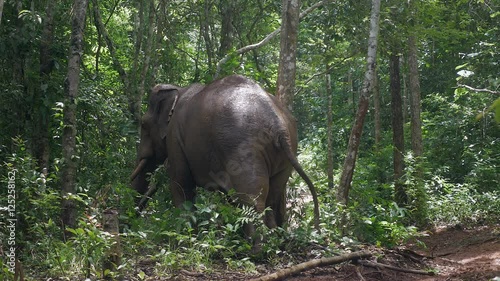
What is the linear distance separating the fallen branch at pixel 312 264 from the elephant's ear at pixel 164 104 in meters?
4.39

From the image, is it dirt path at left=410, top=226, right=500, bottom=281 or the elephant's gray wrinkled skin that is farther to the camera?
the elephant's gray wrinkled skin

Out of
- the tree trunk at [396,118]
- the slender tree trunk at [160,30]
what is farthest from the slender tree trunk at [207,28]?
the tree trunk at [396,118]

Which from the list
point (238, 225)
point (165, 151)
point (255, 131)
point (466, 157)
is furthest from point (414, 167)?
point (238, 225)

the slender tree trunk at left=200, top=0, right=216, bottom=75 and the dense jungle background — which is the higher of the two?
the slender tree trunk at left=200, top=0, right=216, bottom=75

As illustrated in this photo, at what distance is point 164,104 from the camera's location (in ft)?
34.8

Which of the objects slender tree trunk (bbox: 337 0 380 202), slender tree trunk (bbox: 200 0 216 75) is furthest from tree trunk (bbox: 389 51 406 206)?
slender tree trunk (bbox: 337 0 380 202)

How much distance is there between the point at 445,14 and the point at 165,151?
21.8ft

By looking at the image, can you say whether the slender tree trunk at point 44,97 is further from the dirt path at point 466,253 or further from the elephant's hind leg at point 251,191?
the dirt path at point 466,253

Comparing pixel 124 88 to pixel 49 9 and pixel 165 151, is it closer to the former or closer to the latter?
pixel 165 151

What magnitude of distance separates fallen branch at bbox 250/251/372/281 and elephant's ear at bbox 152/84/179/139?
4.39 m

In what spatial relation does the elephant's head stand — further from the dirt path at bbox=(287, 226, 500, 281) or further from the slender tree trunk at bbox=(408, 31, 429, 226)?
the slender tree trunk at bbox=(408, 31, 429, 226)

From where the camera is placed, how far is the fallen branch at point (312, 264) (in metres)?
6.04

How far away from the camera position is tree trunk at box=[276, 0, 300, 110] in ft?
32.4

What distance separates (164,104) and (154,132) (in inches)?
20.7
